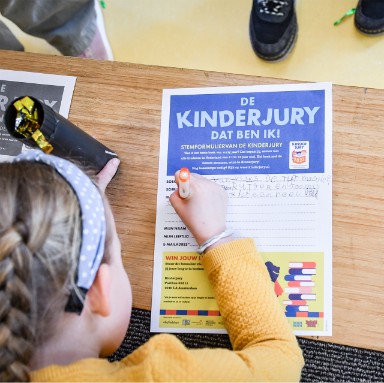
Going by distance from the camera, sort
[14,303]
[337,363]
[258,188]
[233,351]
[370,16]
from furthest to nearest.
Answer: [370,16]
[337,363]
[258,188]
[233,351]
[14,303]

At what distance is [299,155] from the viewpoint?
81 cm

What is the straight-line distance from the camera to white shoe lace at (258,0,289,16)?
4.58 ft

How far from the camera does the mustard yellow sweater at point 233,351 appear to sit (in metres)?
0.62

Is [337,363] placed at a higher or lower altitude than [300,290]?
lower

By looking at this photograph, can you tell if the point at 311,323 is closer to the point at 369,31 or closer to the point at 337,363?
the point at 337,363

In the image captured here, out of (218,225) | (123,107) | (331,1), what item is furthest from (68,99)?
(331,1)

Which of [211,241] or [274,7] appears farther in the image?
[274,7]

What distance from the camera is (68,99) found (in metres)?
0.89

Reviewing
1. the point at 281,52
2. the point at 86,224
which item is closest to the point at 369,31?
the point at 281,52

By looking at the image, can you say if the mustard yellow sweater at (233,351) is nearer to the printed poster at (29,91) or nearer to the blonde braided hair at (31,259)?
the blonde braided hair at (31,259)

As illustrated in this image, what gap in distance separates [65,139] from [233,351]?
370 millimetres

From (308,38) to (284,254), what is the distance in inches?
33.1

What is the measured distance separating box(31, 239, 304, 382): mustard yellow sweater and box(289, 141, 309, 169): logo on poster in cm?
14

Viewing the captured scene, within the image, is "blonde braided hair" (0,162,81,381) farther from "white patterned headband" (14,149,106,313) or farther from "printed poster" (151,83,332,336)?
"printed poster" (151,83,332,336)
